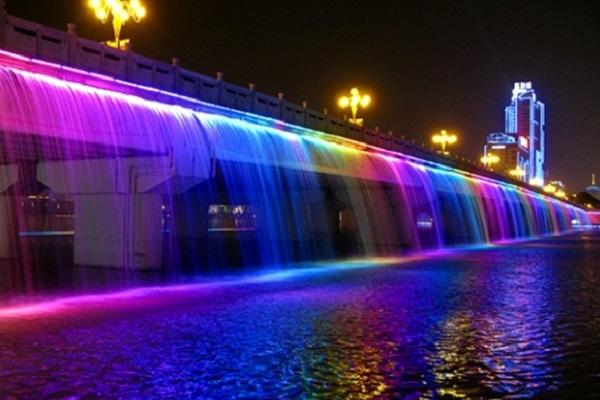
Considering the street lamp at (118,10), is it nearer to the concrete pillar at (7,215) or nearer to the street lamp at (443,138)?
the concrete pillar at (7,215)

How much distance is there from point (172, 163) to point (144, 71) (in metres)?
3.35

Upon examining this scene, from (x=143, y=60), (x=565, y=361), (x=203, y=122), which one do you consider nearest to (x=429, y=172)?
(x=203, y=122)

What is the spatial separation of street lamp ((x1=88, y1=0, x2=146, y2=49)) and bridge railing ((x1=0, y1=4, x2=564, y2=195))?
13.7ft

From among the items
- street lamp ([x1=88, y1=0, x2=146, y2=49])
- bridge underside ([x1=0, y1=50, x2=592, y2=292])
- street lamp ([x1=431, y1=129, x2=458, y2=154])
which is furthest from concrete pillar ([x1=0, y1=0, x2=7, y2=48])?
street lamp ([x1=431, y1=129, x2=458, y2=154])

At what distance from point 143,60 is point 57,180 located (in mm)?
9862

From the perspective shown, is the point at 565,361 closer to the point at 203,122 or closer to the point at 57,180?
the point at 203,122

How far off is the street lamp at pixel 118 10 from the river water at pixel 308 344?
1220 cm

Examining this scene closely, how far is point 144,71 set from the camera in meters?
22.1

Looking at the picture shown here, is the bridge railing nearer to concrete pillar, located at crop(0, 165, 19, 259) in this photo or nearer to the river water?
the river water

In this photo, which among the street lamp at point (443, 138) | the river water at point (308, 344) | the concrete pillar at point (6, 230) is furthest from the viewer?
the street lamp at point (443, 138)

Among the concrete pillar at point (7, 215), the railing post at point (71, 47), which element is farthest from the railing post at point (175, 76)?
the concrete pillar at point (7, 215)

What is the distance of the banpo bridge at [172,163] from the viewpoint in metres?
19.3

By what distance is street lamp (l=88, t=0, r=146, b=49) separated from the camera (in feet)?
87.0

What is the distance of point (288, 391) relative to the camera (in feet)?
27.1
